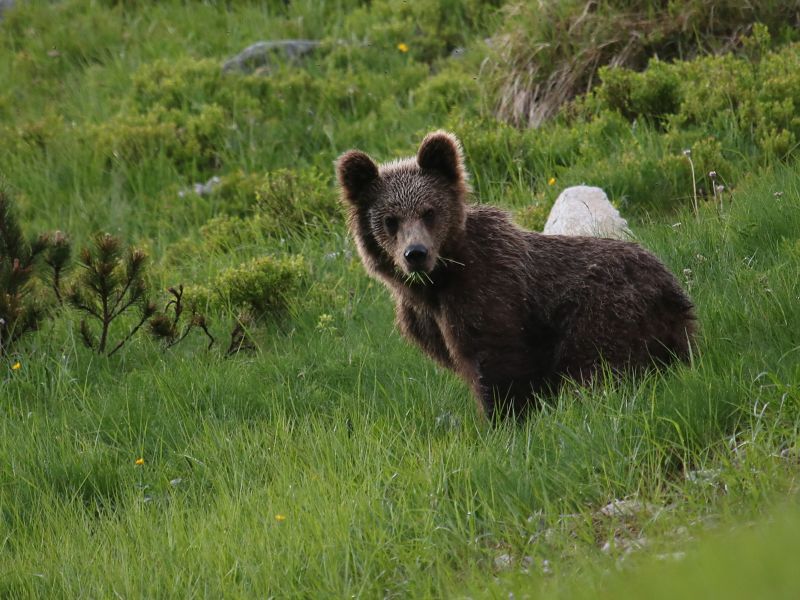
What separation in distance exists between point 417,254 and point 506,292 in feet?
1.71

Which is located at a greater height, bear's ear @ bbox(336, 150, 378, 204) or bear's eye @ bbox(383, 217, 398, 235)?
bear's ear @ bbox(336, 150, 378, 204)

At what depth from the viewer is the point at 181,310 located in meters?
8.08

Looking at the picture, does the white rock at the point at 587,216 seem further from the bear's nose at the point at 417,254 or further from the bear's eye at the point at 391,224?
the bear's nose at the point at 417,254

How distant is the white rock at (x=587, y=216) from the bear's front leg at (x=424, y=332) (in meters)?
1.49

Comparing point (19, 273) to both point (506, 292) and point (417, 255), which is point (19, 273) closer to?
point (417, 255)

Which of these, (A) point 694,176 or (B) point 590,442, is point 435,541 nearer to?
(B) point 590,442

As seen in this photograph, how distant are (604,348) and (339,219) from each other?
419cm

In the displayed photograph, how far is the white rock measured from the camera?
7895 mm

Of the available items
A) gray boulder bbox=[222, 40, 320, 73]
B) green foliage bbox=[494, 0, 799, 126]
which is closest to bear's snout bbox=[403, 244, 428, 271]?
green foliage bbox=[494, 0, 799, 126]

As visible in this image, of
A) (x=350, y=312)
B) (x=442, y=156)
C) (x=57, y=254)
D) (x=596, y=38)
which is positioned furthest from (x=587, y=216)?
(x=57, y=254)

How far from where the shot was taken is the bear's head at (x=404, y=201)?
6.48m

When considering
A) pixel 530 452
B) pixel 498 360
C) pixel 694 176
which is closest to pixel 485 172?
pixel 694 176

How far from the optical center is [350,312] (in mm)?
→ 8211

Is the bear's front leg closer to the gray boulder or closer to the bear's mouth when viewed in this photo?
the bear's mouth
